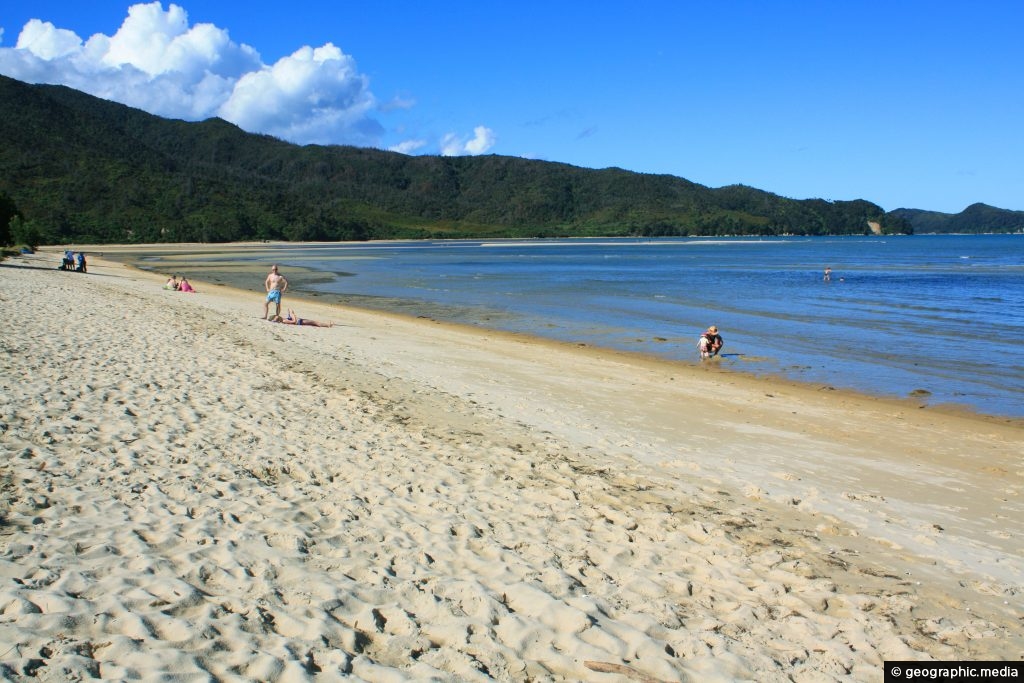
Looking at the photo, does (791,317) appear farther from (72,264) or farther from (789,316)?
(72,264)

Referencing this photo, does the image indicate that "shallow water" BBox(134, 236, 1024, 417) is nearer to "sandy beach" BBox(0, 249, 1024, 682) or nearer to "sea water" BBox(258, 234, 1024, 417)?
"sea water" BBox(258, 234, 1024, 417)

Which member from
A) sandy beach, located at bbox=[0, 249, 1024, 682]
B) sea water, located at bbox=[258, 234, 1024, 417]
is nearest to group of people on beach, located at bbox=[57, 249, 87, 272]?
sea water, located at bbox=[258, 234, 1024, 417]

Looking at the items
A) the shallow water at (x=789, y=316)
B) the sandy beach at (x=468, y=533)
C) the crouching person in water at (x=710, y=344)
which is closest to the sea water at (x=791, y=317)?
the shallow water at (x=789, y=316)

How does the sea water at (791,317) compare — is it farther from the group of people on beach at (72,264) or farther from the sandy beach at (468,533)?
the group of people on beach at (72,264)

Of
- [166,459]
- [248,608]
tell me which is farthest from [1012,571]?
[166,459]

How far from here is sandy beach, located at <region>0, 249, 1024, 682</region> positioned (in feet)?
13.5

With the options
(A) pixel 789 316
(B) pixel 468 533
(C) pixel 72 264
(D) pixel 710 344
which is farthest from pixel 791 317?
(C) pixel 72 264

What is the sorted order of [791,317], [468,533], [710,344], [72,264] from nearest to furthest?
[468,533] → [710,344] → [791,317] → [72,264]

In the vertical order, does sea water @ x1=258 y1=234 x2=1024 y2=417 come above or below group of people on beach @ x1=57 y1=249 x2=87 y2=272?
below

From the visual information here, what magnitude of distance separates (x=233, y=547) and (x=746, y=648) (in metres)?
3.41

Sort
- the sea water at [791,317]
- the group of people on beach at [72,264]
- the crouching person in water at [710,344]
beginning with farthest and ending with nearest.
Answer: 1. the group of people on beach at [72,264]
2. the crouching person in water at [710,344]
3. the sea water at [791,317]

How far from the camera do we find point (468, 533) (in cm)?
590

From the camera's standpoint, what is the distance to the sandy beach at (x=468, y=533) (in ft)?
13.5

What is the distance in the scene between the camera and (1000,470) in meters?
9.30
